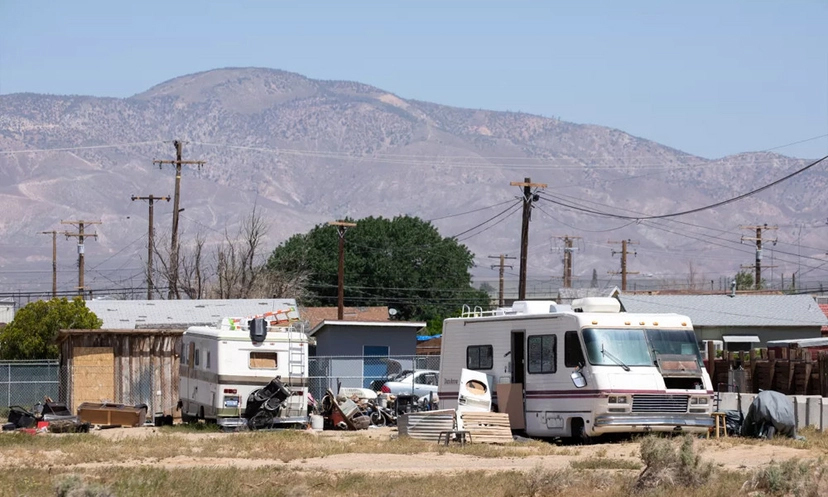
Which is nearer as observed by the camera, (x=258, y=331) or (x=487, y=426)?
(x=487, y=426)

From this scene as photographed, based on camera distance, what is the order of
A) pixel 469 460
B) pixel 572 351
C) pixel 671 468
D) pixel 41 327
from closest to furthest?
pixel 671 468, pixel 469 460, pixel 572 351, pixel 41 327

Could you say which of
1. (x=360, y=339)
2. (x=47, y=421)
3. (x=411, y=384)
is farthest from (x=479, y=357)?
(x=360, y=339)

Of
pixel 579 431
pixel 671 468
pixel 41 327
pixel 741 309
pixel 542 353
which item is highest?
pixel 741 309

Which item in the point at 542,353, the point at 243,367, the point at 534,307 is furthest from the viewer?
the point at 243,367

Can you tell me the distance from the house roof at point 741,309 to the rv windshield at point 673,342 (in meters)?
25.4

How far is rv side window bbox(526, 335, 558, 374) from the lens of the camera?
26.4m

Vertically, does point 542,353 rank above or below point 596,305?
below

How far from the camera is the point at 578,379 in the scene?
25.6m

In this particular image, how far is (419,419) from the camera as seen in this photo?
2653 centimetres

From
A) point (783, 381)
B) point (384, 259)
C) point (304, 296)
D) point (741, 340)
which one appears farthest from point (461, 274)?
point (783, 381)

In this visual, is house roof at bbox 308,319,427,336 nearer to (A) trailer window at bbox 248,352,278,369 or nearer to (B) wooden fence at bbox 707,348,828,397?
(B) wooden fence at bbox 707,348,828,397

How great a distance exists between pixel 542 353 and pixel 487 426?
1.87 metres

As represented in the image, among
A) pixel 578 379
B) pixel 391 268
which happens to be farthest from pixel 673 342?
pixel 391 268

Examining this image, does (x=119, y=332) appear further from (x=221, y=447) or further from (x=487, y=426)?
(x=487, y=426)
